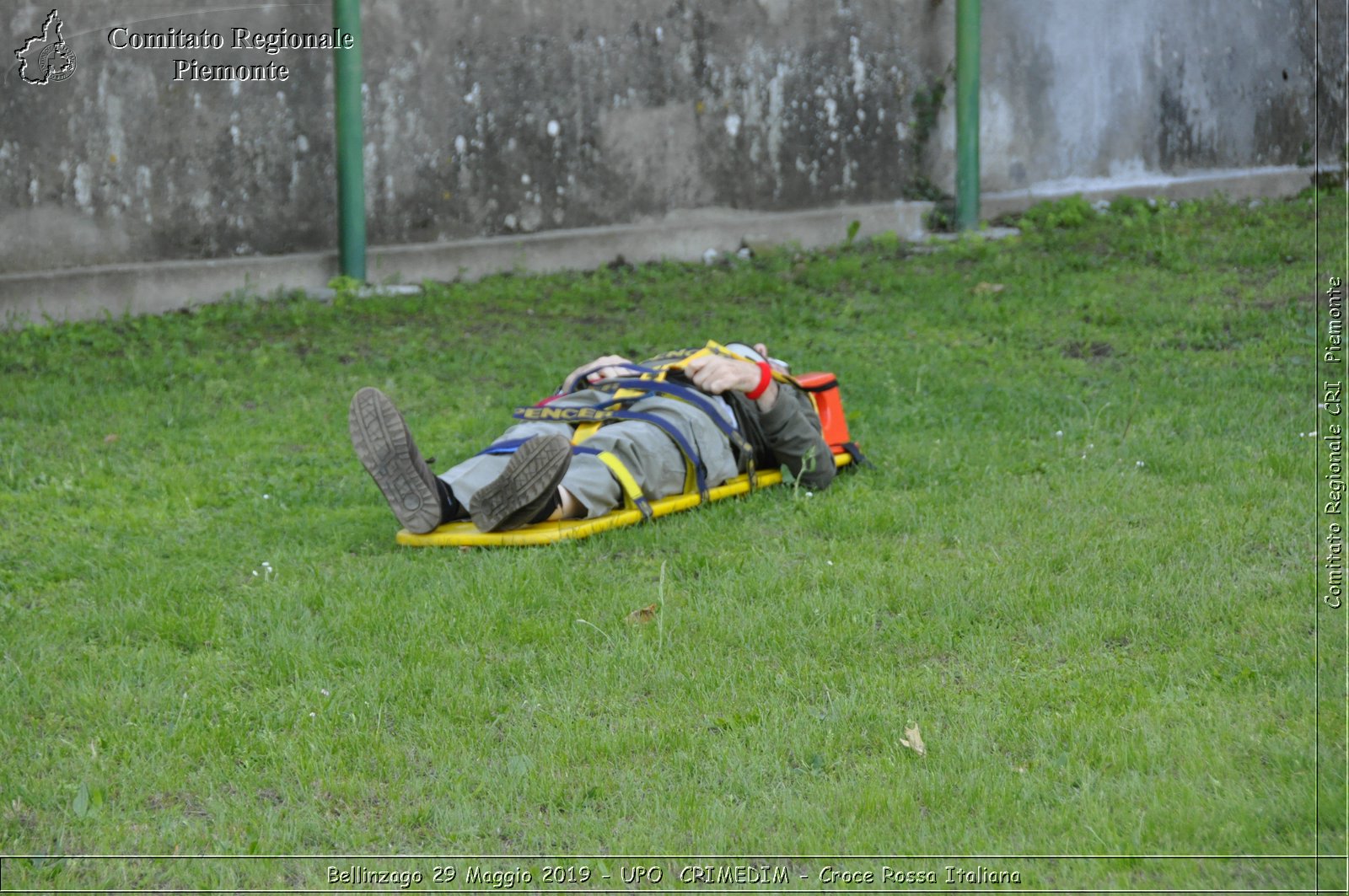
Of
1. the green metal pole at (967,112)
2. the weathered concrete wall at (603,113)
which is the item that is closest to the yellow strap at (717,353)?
the weathered concrete wall at (603,113)

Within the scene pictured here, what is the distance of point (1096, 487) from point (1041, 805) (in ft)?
7.23

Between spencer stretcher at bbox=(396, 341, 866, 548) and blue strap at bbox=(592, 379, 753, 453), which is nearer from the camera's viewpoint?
spencer stretcher at bbox=(396, 341, 866, 548)

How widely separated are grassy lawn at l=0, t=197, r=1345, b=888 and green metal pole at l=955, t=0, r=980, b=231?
3484 mm

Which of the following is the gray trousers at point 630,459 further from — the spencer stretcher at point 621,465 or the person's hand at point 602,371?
the person's hand at point 602,371

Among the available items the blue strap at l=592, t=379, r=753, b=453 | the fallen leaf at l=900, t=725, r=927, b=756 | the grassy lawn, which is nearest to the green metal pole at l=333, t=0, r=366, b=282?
the grassy lawn

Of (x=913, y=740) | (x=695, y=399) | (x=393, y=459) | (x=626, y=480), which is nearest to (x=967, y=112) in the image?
(x=695, y=399)

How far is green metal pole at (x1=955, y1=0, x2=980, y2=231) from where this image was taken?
30.7 feet

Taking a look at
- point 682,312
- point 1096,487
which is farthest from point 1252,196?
point 1096,487

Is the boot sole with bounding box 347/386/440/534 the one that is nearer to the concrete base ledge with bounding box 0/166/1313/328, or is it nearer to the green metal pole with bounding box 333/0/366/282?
the concrete base ledge with bounding box 0/166/1313/328

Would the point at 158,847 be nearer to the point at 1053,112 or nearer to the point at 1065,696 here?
the point at 1065,696

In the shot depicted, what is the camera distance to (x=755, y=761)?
2.58 m

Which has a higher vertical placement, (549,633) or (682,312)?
(682,312)

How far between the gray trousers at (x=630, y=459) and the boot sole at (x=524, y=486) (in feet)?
0.25

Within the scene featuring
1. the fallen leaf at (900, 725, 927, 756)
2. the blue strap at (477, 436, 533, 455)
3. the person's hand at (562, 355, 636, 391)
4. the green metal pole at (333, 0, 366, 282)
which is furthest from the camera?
the green metal pole at (333, 0, 366, 282)
